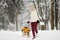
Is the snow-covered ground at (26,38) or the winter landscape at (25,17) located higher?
the winter landscape at (25,17)

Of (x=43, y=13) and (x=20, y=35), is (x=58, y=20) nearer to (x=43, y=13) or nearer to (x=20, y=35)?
(x=43, y=13)

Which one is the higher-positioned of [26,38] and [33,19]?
[33,19]

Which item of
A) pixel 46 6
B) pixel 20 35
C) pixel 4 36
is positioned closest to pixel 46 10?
pixel 46 6

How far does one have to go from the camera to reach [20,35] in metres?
0.85

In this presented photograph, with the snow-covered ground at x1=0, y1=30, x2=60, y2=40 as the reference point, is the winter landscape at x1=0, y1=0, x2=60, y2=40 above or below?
above

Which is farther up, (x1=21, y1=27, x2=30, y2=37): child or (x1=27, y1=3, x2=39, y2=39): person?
(x1=27, y1=3, x2=39, y2=39): person

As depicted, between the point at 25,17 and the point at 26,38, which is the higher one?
the point at 25,17

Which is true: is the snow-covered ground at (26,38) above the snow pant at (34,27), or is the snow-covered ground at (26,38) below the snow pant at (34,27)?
below

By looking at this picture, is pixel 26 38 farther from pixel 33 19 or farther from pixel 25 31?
pixel 33 19

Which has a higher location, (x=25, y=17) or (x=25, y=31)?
(x=25, y=17)

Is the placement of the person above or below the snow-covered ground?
above

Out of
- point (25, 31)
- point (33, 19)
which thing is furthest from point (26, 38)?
point (33, 19)

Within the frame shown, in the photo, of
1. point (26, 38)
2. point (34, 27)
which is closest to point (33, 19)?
point (34, 27)

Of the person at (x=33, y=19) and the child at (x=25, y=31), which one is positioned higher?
the person at (x=33, y=19)
